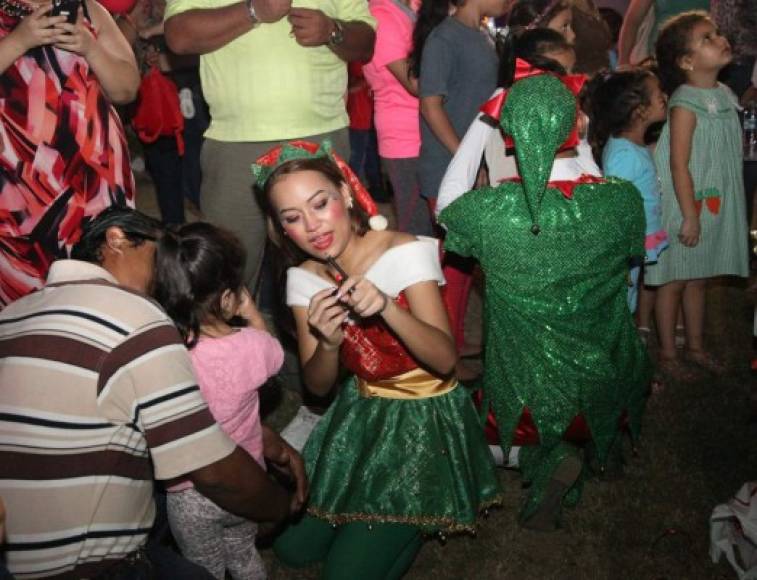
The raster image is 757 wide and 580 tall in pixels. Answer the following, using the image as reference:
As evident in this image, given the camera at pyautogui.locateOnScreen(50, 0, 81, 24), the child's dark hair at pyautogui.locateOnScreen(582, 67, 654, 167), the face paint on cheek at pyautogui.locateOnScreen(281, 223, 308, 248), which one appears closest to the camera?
the face paint on cheek at pyautogui.locateOnScreen(281, 223, 308, 248)

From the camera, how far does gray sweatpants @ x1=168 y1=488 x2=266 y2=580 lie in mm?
2064

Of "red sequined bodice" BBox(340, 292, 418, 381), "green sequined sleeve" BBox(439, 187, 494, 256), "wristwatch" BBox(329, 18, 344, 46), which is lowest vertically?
"red sequined bodice" BBox(340, 292, 418, 381)

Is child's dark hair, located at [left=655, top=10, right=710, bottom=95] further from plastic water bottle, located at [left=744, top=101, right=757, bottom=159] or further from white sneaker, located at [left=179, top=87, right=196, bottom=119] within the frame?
white sneaker, located at [left=179, top=87, right=196, bottom=119]

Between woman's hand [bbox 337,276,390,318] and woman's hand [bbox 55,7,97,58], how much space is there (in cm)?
122

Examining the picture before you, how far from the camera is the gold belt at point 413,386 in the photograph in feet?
7.79

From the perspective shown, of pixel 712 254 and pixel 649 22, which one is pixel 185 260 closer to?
pixel 712 254

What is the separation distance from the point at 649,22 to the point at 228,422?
13.9ft

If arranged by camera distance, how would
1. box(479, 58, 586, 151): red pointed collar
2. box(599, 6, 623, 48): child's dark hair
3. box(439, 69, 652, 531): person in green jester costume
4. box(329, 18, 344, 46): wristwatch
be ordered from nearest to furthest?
box(439, 69, 652, 531): person in green jester costume → box(479, 58, 586, 151): red pointed collar → box(329, 18, 344, 46): wristwatch → box(599, 6, 623, 48): child's dark hair

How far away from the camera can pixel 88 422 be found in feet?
4.84

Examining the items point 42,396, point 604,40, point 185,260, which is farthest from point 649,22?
point 42,396

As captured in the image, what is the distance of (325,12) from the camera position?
2963 millimetres

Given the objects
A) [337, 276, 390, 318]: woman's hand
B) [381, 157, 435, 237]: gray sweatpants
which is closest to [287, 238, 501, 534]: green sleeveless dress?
[337, 276, 390, 318]: woman's hand

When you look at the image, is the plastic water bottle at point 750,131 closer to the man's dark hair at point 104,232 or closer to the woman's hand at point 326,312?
the woman's hand at point 326,312

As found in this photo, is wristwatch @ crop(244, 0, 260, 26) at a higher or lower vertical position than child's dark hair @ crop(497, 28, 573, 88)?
higher
